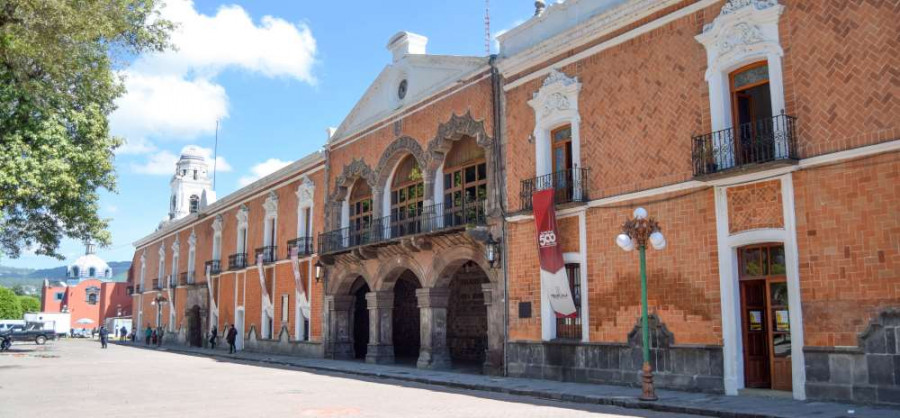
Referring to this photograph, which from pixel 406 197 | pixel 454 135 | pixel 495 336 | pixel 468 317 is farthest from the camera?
pixel 468 317

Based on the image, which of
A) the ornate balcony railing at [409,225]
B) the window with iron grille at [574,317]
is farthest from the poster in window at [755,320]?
the ornate balcony railing at [409,225]

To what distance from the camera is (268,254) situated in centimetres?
3234

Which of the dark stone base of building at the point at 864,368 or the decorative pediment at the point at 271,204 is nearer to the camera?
the dark stone base of building at the point at 864,368

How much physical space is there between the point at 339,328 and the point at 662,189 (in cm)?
1572

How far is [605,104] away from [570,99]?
44.1 inches

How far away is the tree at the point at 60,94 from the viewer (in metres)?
15.5

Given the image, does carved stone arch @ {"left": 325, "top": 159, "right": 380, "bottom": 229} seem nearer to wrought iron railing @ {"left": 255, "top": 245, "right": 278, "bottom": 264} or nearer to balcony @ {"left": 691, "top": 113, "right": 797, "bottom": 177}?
wrought iron railing @ {"left": 255, "top": 245, "right": 278, "bottom": 264}

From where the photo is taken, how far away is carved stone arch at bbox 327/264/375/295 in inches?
1010

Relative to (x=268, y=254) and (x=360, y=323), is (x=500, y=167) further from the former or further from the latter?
(x=268, y=254)

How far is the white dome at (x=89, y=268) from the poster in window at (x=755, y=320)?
9094cm

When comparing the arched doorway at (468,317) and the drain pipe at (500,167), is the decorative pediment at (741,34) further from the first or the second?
the arched doorway at (468,317)

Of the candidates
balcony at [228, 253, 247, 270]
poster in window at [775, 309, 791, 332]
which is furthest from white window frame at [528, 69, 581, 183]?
balcony at [228, 253, 247, 270]

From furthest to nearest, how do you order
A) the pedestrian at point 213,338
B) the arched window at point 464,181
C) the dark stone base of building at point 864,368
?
the pedestrian at point 213,338 → the arched window at point 464,181 → the dark stone base of building at point 864,368

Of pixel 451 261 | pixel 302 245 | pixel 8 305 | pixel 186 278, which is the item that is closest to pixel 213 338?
pixel 186 278
